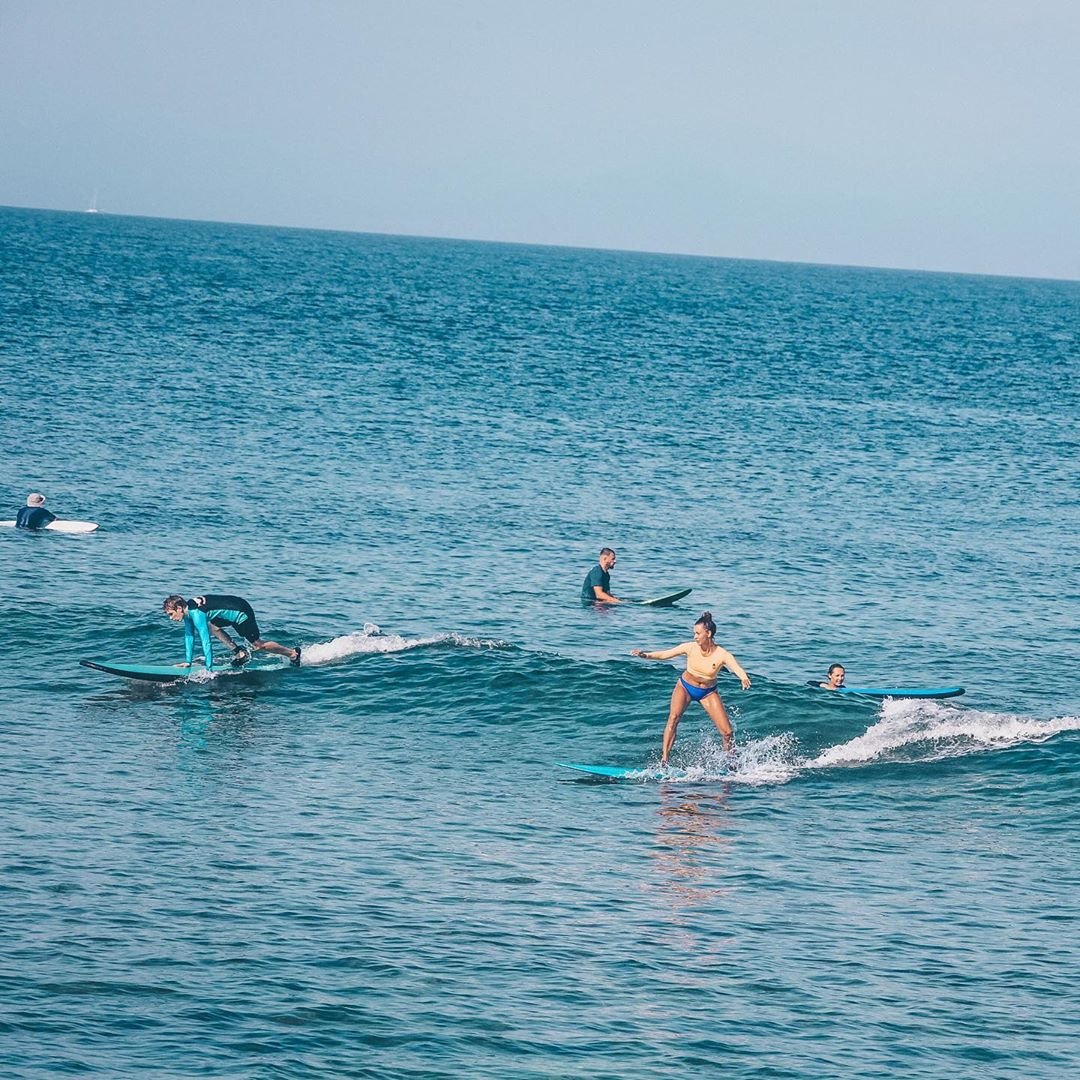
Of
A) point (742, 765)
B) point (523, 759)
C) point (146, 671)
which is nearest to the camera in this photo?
point (742, 765)

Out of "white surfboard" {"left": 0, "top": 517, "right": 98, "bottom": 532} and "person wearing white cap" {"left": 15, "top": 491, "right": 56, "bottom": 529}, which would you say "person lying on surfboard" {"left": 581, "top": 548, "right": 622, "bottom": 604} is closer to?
"white surfboard" {"left": 0, "top": 517, "right": 98, "bottom": 532}

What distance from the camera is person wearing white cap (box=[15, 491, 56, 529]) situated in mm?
39969

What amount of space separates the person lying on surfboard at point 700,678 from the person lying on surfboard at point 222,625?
8.26m

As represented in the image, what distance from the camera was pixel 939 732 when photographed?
89.8ft

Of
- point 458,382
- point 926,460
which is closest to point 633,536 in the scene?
point 926,460

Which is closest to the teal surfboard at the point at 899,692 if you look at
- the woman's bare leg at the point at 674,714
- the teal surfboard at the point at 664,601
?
the woman's bare leg at the point at 674,714

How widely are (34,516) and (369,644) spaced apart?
13.1 m

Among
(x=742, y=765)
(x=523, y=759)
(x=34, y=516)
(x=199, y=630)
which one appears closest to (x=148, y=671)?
(x=199, y=630)

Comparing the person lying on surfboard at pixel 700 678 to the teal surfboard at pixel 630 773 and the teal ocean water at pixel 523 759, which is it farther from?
the teal ocean water at pixel 523 759

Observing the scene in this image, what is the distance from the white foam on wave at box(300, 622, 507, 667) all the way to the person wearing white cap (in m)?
12.1

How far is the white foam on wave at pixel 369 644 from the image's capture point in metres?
30.8

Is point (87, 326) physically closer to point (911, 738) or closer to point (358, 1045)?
point (911, 738)

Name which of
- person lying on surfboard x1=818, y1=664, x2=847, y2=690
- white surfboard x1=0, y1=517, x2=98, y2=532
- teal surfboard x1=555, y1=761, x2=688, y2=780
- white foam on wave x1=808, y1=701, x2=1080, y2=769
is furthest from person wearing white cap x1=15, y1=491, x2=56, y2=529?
white foam on wave x1=808, y1=701, x2=1080, y2=769

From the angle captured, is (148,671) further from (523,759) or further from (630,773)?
(630,773)
